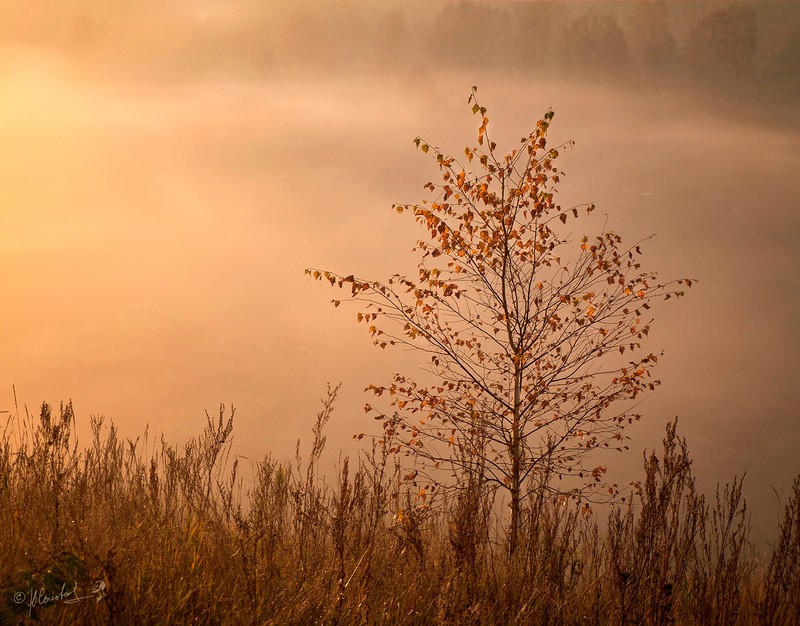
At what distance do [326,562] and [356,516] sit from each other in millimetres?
444

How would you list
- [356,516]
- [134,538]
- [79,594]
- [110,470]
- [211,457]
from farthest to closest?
1. [110,470]
2. [211,457]
3. [356,516]
4. [134,538]
5. [79,594]

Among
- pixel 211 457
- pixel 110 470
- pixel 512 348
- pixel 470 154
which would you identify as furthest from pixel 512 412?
pixel 110 470

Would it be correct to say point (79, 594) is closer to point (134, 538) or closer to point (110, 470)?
point (134, 538)

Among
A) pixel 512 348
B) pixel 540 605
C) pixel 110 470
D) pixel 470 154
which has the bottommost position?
pixel 540 605

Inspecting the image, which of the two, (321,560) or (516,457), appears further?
(516,457)

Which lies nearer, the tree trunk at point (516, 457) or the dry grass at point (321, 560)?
the dry grass at point (321, 560)

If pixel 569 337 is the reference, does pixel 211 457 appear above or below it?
below

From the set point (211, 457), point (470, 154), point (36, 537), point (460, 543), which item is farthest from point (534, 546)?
point (470, 154)

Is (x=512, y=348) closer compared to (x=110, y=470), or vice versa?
(x=110, y=470)

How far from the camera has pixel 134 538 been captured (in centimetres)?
486

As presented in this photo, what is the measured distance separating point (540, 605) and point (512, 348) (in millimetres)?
3714

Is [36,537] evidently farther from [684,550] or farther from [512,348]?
Answer: [512,348]

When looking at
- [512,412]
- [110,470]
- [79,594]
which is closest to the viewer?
[79,594]

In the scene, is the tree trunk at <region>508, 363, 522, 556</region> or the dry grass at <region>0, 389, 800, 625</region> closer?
the dry grass at <region>0, 389, 800, 625</region>
